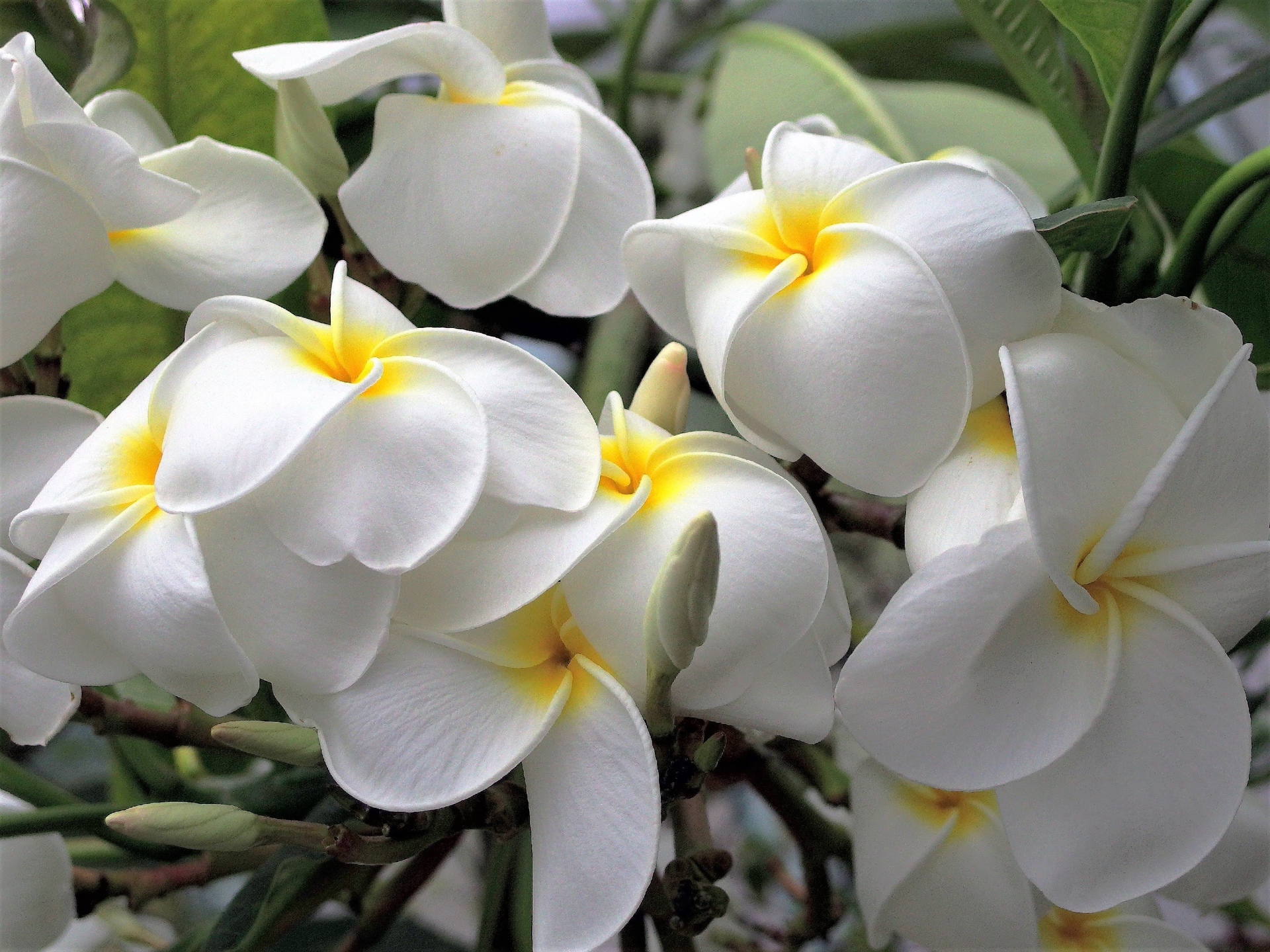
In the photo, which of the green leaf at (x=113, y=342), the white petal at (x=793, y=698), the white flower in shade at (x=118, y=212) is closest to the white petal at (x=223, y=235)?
the white flower in shade at (x=118, y=212)

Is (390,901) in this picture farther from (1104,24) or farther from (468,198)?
(1104,24)

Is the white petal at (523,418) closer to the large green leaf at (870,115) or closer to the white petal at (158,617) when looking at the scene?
the white petal at (158,617)

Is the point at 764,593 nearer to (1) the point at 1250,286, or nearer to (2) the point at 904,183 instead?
(2) the point at 904,183

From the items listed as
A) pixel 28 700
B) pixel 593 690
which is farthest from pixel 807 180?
pixel 28 700

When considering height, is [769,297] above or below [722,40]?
above

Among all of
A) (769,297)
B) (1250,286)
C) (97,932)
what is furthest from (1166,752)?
(97,932)

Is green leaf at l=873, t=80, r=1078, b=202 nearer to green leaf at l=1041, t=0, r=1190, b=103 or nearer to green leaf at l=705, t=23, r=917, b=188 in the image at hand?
green leaf at l=705, t=23, r=917, b=188
